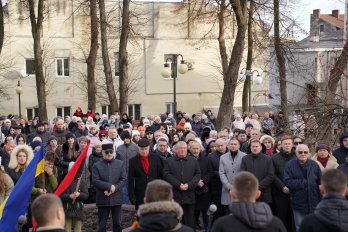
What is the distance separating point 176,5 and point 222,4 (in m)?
16.7

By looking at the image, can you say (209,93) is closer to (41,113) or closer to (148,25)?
(148,25)

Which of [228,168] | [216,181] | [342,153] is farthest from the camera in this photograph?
[216,181]

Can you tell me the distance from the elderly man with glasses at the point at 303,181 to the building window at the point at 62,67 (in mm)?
33062

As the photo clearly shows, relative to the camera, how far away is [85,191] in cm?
1010

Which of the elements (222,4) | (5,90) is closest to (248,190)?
(222,4)

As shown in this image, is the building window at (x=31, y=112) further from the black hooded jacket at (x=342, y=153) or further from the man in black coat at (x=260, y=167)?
the black hooded jacket at (x=342, y=153)

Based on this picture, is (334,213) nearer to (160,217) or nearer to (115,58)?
(160,217)

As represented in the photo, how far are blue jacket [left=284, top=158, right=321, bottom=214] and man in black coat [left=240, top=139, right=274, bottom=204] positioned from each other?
1.49 ft

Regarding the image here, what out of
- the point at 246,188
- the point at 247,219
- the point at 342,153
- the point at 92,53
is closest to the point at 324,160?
the point at 342,153

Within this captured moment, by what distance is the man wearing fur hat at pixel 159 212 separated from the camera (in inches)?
191

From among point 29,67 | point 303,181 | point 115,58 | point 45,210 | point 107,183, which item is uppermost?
point 115,58

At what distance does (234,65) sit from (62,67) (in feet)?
74.4

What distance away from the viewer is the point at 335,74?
42.1 ft

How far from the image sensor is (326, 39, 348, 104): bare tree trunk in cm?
1239
